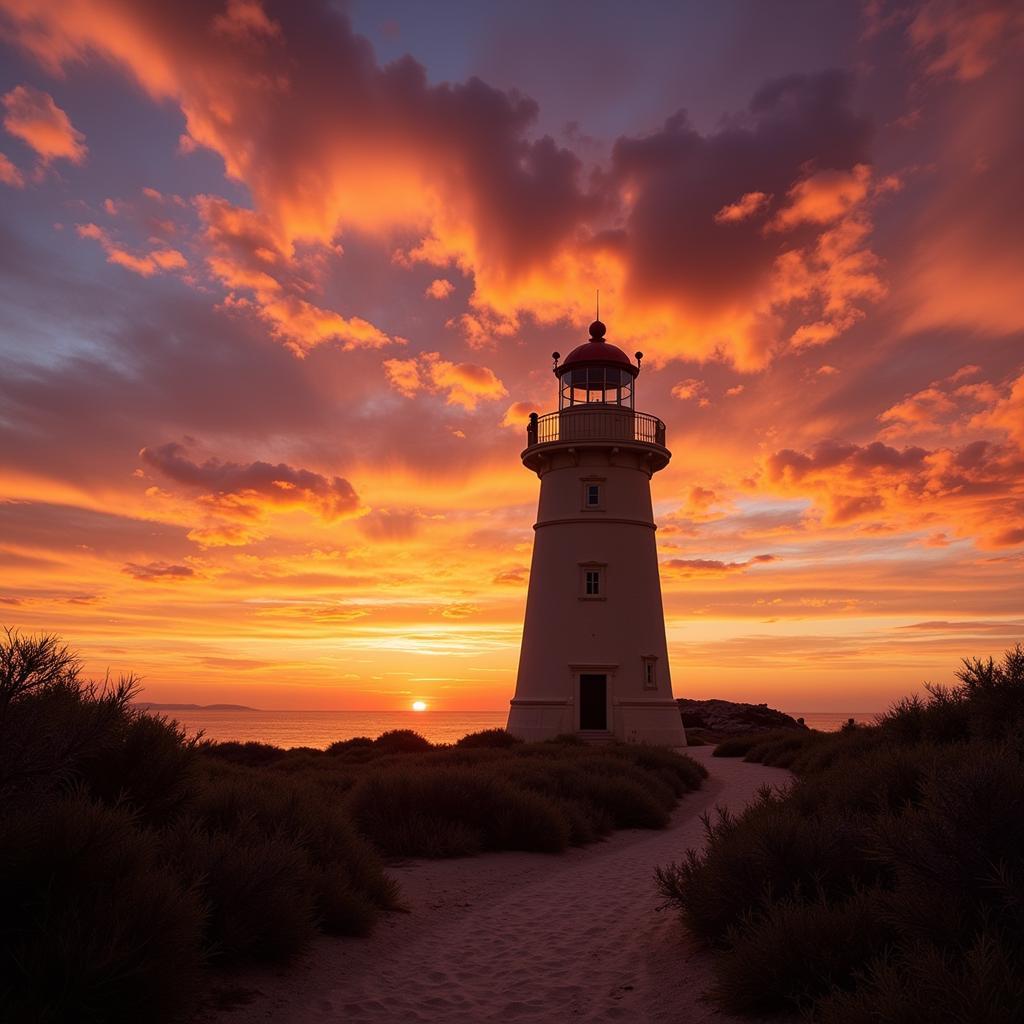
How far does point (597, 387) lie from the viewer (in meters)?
29.8

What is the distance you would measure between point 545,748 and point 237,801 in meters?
14.3

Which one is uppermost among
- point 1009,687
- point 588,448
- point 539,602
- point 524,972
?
point 588,448

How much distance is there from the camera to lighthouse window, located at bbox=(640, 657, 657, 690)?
27.7m

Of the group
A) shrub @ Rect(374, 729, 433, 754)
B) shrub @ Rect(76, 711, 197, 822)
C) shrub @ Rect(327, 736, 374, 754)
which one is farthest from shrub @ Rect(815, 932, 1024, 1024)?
shrub @ Rect(327, 736, 374, 754)

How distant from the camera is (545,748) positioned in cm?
2169

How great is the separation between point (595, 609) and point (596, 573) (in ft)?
4.03

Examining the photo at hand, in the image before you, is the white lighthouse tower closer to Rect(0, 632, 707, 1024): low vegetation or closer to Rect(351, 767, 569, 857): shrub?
Rect(351, 767, 569, 857): shrub

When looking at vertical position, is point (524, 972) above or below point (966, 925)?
below

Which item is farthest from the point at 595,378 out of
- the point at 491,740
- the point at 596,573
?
the point at 491,740

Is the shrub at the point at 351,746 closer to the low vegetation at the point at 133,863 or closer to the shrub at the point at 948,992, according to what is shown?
the low vegetation at the point at 133,863

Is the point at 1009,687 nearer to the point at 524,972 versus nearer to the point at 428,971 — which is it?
the point at 524,972

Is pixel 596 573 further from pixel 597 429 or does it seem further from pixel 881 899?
pixel 881 899

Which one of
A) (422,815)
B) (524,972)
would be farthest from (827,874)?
(422,815)

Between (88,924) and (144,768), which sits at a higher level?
(144,768)
